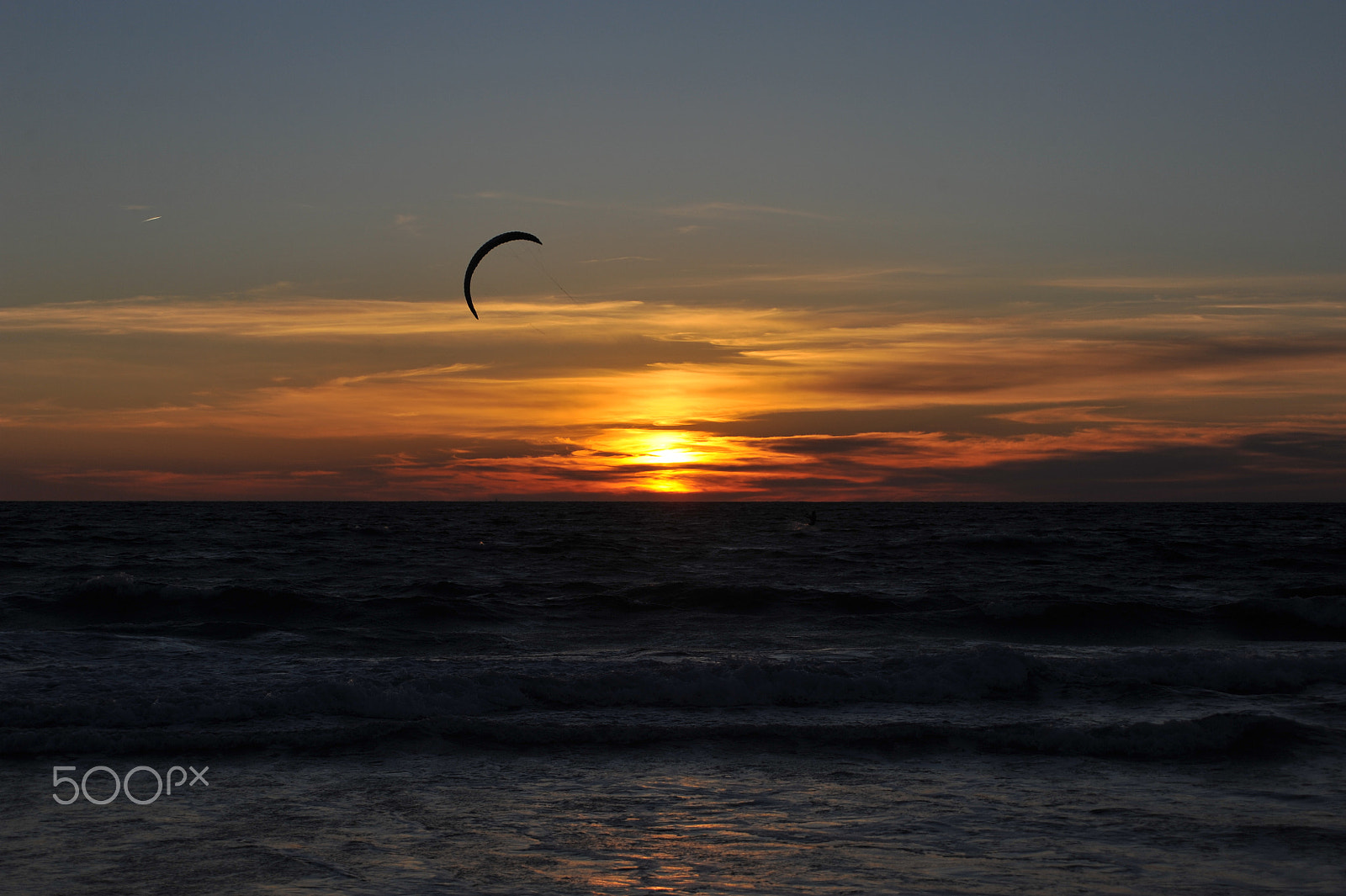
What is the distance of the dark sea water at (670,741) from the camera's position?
275 inches

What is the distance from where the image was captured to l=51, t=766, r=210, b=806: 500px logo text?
8.48 meters

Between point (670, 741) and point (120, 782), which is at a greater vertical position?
point (120, 782)

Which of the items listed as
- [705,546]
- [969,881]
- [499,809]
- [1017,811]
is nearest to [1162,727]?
[1017,811]

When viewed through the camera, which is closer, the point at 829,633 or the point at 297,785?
the point at 297,785

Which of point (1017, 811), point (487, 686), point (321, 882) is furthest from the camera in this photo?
point (487, 686)

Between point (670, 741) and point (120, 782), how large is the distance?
209 inches

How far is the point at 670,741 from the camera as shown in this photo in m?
10.7

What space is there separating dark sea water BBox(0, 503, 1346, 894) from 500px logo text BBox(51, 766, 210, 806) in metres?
0.08

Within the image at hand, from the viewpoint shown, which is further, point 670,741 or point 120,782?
point 670,741

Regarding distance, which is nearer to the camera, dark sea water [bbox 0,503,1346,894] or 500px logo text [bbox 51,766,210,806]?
dark sea water [bbox 0,503,1346,894]

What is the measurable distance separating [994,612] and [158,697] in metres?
16.8

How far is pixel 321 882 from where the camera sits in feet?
21.6

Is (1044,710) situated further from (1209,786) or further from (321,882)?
(321,882)

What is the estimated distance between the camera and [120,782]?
909cm
